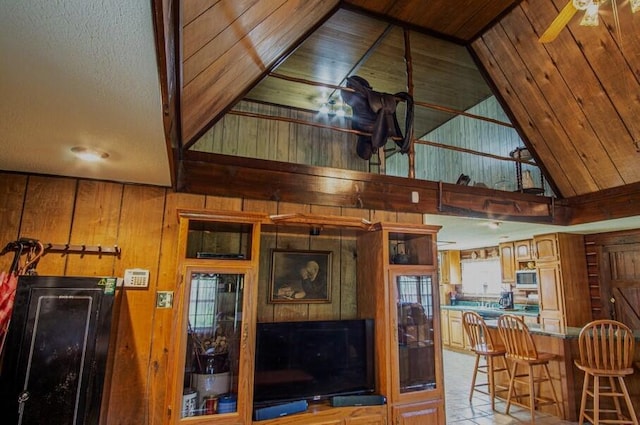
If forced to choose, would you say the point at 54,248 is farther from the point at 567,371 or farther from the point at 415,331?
the point at 567,371

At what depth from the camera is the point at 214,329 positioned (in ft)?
8.68

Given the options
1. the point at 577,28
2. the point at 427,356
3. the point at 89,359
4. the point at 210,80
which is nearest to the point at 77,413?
the point at 89,359

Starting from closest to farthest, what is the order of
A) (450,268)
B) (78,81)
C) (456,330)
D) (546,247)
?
(78,81) → (546,247) → (456,330) → (450,268)

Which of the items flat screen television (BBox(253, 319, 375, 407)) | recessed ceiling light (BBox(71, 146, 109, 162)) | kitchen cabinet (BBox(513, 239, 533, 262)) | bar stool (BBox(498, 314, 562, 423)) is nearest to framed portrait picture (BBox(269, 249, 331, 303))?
flat screen television (BBox(253, 319, 375, 407))

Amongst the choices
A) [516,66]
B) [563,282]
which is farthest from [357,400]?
[563,282]

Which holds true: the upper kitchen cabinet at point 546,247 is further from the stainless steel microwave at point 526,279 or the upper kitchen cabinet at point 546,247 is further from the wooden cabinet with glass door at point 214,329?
the wooden cabinet with glass door at point 214,329

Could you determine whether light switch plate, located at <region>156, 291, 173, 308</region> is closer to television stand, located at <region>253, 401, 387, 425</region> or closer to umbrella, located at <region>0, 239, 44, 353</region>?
umbrella, located at <region>0, 239, 44, 353</region>

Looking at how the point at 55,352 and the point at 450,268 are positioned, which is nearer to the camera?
the point at 55,352

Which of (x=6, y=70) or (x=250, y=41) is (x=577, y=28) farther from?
(x=6, y=70)

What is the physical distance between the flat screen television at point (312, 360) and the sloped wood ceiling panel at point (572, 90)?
3104 millimetres

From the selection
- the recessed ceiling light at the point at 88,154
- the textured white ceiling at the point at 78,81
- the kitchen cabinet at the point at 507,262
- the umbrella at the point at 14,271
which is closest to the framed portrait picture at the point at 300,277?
the textured white ceiling at the point at 78,81

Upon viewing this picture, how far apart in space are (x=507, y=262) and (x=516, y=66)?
12.2ft

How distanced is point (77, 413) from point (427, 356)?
8.50 ft

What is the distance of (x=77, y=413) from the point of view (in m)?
2.00
